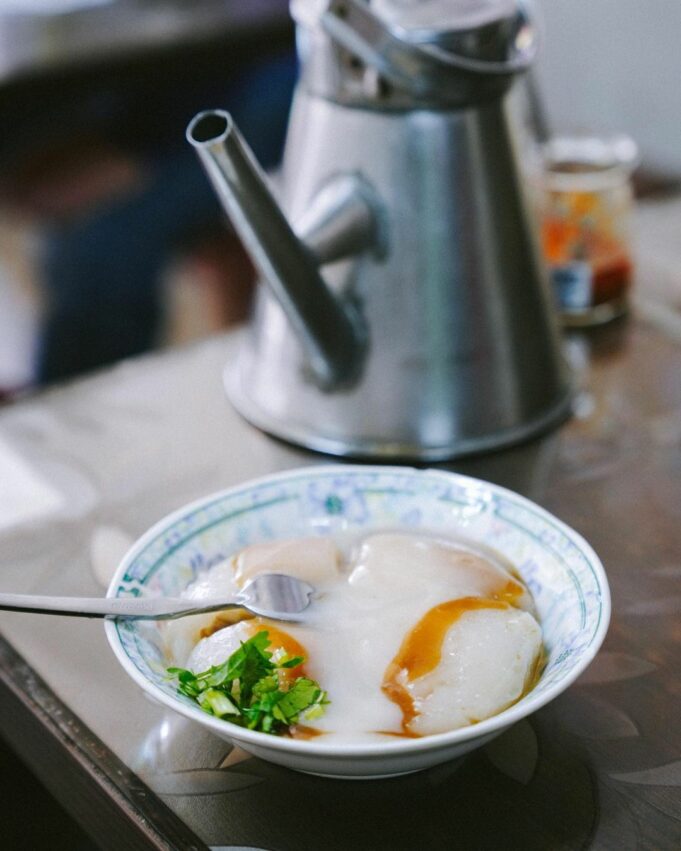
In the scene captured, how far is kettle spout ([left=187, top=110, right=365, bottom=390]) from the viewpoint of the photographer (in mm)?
641

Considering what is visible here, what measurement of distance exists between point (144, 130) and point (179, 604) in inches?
76.9

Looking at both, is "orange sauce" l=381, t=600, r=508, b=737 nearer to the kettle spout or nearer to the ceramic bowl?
the ceramic bowl

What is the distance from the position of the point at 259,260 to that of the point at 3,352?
1.13m

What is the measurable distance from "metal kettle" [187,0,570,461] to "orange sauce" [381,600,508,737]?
0.26 m

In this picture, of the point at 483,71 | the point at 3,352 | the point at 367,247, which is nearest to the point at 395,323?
the point at 367,247

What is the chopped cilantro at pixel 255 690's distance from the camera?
0.46 m

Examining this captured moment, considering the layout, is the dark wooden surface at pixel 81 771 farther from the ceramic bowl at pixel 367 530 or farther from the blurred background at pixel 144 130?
the blurred background at pixel 144 130

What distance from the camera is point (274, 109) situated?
234cm

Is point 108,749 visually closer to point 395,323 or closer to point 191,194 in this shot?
point 395,323

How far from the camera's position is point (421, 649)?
1.60ft

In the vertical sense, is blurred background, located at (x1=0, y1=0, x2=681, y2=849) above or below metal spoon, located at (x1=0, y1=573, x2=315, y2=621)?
below

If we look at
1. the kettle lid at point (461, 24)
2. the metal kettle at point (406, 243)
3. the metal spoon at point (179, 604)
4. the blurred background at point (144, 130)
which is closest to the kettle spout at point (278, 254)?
the metal kettle at point (406, 243)

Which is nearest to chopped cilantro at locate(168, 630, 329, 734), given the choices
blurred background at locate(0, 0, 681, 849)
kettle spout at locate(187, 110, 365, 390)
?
kettle spout at locate(187, 110, 365, 390)

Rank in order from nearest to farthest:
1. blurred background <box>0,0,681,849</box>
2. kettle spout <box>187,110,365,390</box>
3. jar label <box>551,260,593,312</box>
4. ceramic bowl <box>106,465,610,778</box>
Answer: ceramic bowl <box>106,465,610,778</box>
kettle spout <box>187,110,365,390</box>
jar label <box>551,260,593,312</box>
blurred background <box>0,0,681,849</box>
